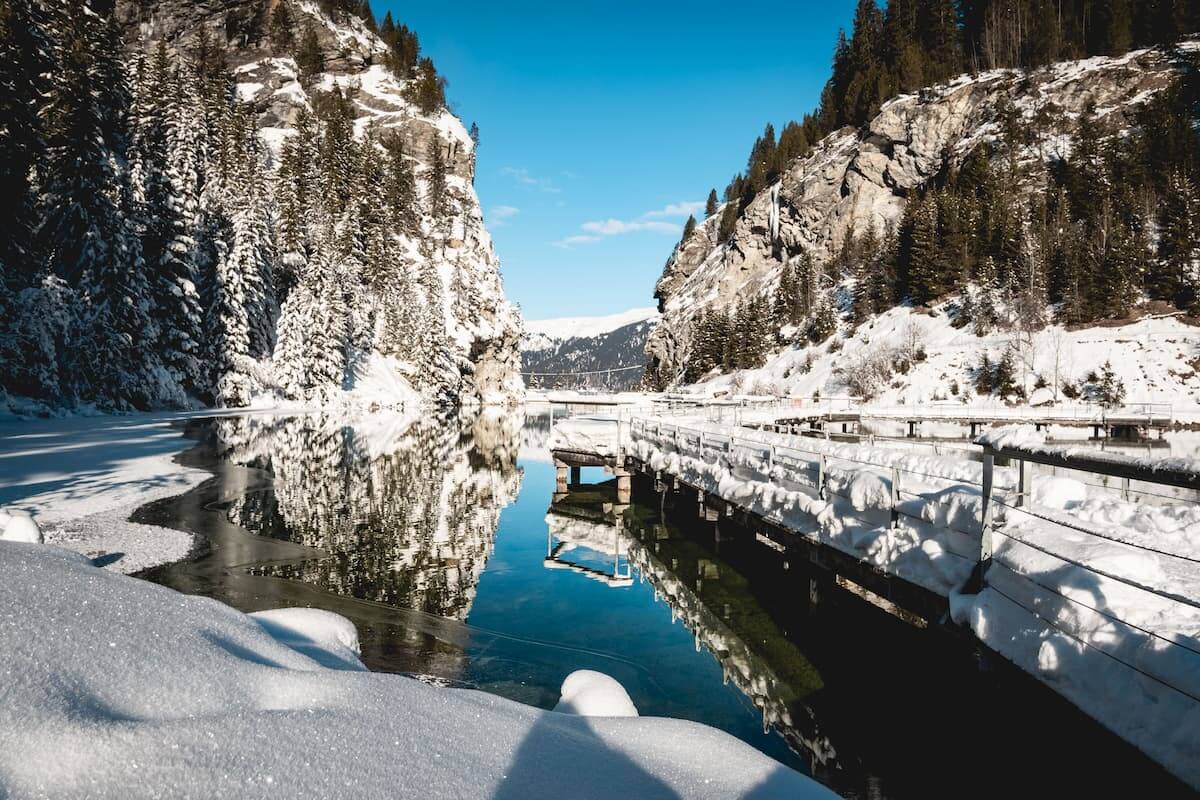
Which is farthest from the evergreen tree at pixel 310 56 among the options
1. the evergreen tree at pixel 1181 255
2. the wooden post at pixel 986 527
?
the wooden post at pixel 986 527

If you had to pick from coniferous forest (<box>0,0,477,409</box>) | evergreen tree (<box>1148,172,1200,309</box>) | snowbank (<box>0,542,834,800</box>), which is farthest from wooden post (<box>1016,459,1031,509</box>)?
evergreen tree (<box>1148,172,1200,309</box>)

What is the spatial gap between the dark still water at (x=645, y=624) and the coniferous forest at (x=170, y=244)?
22.1 m

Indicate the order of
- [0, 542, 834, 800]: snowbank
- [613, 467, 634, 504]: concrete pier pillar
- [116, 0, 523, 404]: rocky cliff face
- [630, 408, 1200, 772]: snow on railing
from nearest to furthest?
[0, 542, 834, 800]: snowbank, [630, 408, 1200, 772]: snow on railing, [613, 467, 634, 504]: concrete pier pillar, [116, 0, 523, 404]: rocky cliff face

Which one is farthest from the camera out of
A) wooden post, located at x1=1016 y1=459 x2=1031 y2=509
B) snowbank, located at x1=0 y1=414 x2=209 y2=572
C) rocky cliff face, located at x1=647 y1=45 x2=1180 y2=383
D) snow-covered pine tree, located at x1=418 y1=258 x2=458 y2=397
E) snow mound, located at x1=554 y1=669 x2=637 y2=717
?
rocky cliff face, located at x1=647 y1=45 x2=1180 y2=383

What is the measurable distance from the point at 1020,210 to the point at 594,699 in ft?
299

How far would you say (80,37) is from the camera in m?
37.2

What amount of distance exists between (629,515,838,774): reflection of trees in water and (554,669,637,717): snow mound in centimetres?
282

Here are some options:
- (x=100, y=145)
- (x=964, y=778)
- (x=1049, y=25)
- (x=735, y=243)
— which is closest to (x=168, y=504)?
(x=964, y=778)

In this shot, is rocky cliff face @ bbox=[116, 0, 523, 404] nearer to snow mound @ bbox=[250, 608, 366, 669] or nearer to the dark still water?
the dark still water

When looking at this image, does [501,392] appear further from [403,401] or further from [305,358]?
[305,358]

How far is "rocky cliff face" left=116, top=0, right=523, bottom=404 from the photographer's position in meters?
90.0

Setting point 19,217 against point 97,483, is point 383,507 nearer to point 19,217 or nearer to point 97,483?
point 97,483

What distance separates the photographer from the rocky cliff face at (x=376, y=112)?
3543 inches

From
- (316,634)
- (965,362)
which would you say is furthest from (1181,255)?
(316,634)
